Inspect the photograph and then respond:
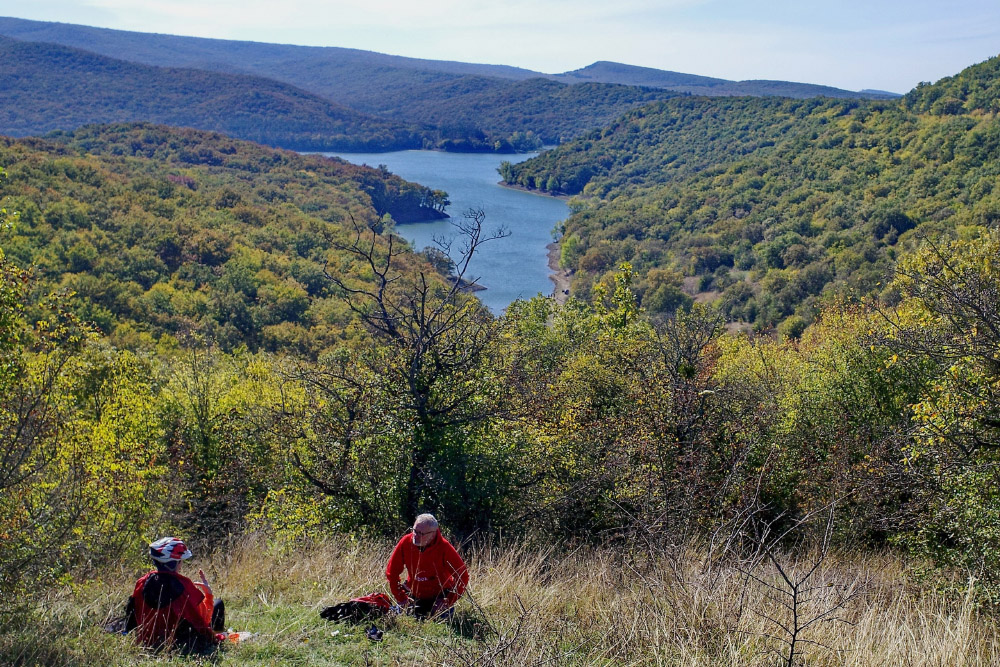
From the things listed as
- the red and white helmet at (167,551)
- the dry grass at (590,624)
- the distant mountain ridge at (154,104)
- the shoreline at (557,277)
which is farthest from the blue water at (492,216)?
the red and white helmet at (167,551)

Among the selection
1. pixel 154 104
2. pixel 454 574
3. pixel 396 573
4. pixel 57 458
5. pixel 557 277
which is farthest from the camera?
pixel 154 104

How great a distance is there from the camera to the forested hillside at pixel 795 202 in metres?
60.7

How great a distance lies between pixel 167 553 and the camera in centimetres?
422

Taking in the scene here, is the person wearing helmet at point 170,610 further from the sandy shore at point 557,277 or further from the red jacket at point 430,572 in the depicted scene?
the sandy shore at point 557,277

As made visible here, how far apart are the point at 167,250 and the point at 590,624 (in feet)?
205

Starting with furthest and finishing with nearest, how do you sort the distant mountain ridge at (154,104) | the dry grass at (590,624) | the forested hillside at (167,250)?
the distant mountain ridge at (154,104), the forested hillside at (167,250), the dry grass at (590,624)

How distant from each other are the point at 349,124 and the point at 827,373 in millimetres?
200144

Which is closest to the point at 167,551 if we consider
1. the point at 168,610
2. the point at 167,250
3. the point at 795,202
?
the point at 168,610

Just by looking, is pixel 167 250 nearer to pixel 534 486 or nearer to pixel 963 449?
pixel 534 486

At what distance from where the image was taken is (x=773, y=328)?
5312 cm

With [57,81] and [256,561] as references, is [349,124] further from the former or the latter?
[256,561]

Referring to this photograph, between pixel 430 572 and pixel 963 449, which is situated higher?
pixel 963 449

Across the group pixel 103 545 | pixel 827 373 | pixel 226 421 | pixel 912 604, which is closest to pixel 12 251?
pixel 226 421

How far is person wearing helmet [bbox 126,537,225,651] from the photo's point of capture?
4.03 metres
